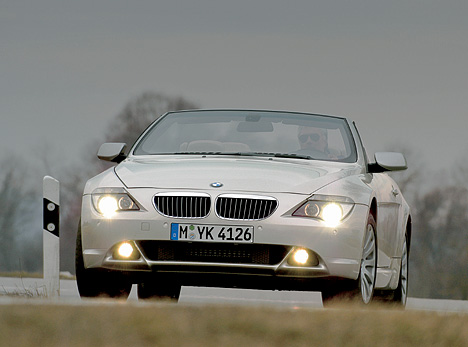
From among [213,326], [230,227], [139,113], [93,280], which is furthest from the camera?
[139,113]

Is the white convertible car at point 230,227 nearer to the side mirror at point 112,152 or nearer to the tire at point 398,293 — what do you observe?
the side mirror at point 112,152

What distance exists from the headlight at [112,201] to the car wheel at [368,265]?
69.2 inches

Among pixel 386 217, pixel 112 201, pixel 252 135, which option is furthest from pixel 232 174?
pixel 386 217

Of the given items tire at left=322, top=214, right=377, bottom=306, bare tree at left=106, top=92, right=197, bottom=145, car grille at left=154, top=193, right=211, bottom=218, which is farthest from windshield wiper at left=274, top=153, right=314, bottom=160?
bare tree at left=106, top=92, right=197, bottom=145

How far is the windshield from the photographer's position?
8.90 m

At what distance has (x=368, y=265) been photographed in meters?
8.12

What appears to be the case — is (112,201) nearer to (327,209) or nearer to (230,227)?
(230,227)

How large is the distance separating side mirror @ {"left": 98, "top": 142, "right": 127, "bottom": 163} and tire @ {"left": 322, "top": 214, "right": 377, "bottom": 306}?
2.23 m

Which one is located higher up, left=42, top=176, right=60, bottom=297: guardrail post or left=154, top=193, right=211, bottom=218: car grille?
left=154, top=193, right=211, bottom=218: car grille

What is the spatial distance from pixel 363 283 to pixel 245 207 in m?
1.20

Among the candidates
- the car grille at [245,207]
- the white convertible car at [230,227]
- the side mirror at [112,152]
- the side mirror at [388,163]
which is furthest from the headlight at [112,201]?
the side mirror at [388,163]

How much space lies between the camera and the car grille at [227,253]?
739cm

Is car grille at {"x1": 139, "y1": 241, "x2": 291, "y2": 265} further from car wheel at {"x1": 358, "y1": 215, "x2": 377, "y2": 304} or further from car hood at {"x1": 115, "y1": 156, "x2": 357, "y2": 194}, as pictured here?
car wheel at {"x1": 358, "y1": 215, "x2": 377, "y2": 304}

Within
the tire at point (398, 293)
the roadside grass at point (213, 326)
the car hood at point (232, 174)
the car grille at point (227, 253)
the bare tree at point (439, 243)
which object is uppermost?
the roadside grass at point (213, 326)
